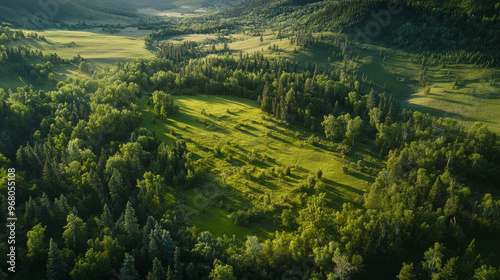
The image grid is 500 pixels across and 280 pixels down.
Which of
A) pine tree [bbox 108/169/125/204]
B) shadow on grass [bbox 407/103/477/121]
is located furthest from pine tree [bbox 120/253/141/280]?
shadow on grass [bbox 407/103/477/121]

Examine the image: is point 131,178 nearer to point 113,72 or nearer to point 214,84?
point 214,84

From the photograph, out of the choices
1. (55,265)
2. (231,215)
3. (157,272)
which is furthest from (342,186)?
(55,265)

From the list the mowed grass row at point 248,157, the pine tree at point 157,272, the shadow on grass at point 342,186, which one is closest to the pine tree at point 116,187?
the mowed grass row at point 248,157

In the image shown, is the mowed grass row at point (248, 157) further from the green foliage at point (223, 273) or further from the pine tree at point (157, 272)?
the pine tree at point (157, 272)

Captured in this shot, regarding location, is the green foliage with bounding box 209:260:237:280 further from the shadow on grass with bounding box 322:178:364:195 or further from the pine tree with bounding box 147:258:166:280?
the shadow on grass with bounding box 322:178:364:195

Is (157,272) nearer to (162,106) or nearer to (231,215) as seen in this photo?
(231,215)

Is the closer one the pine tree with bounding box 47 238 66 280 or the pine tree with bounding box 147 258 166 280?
the pine tree with bounding box 147 258 166 280
